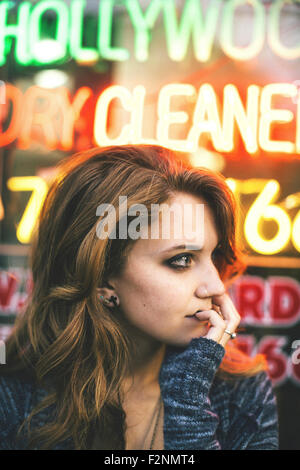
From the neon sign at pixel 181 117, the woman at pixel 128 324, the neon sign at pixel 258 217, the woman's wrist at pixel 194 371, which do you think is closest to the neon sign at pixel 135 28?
the neon sign at pixel 181 117

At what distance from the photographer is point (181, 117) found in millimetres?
2617

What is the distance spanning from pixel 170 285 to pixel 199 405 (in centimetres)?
39

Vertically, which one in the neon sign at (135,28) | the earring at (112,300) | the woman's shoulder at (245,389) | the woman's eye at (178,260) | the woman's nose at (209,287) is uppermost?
the neon sign at (135,28)

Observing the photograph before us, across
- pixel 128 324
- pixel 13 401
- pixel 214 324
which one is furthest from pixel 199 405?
pixel 13 401

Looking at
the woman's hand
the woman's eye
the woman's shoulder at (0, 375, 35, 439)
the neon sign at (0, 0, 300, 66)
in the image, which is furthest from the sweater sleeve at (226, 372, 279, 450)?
the neon sign at (0, 0, 300, 66)

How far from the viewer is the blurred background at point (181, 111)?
2688 mm

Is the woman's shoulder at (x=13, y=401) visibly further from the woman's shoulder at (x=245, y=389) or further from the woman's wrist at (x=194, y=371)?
the woman's shoulder at (x=245, y=389)

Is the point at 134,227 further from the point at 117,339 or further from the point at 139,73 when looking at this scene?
the point at 139,73

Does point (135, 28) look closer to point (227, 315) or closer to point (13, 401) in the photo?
point (227, 315)

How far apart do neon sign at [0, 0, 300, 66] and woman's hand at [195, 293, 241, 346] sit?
2.03 metres

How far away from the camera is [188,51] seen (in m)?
3.17

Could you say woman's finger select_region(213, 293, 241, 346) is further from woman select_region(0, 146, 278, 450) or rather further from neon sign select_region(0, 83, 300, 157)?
neon sign select_region(0, 83, 300, 157)

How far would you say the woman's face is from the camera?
1.33m

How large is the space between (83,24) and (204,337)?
2.62 meters
